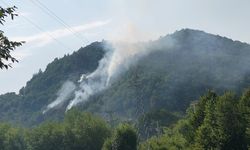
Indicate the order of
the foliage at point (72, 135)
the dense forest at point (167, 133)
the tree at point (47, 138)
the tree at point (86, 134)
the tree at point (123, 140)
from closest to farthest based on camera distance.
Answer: the dense forest at point (167, 133), the tree at point (123, 140), the tree at point (86, 134), the foliage at point (72, 135), the tree at point (47, 138)

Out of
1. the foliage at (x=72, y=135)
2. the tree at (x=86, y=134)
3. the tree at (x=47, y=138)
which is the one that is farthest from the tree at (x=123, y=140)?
the tree at (x=47, y=138)

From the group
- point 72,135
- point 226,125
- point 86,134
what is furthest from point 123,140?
point 226,125

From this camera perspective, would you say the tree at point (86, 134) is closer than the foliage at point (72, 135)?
Yes

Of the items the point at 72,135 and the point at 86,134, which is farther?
the point at 72,135

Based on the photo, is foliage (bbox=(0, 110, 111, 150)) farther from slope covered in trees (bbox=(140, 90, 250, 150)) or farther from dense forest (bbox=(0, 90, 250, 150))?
slope covered in trees (bbox=(140, 90, 250, 150))

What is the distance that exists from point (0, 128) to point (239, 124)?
120 m

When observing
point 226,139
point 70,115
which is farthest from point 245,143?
point 70,115

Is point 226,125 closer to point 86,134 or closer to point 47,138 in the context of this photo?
point 86,134

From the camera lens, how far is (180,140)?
104 metres

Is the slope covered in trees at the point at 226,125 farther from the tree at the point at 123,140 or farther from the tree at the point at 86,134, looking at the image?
the tree at the point at 86,134

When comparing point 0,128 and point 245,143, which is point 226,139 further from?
point 0,128

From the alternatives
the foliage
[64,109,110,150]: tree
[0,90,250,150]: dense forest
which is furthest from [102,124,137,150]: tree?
the foliage

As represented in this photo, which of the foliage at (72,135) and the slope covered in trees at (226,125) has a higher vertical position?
the slope covered in trees at (226,125)

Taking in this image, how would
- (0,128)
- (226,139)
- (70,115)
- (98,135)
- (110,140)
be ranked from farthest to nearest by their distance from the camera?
(0,128) < (70,115) < (98,135) < (110,140) < (226,139)
